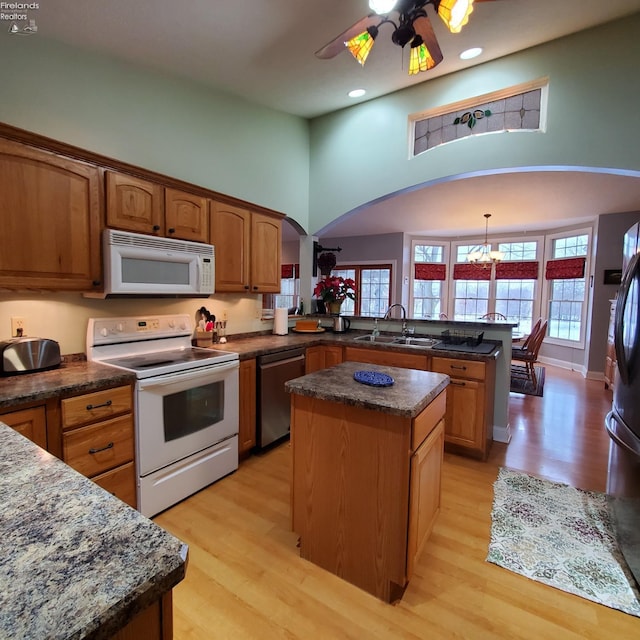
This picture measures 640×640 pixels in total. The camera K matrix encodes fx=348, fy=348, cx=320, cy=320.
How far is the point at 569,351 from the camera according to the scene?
257 inches

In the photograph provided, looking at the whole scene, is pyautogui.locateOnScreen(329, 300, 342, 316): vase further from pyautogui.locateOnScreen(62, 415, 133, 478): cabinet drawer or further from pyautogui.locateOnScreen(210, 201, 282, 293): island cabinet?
pyautogui.locateOnScreen(62, 415, 133, 478): cabinet drawer

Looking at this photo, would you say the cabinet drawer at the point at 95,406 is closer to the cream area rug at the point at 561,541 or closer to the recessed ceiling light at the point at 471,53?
the cream area rug at the point at 561,541

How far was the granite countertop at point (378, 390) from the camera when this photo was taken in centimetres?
145

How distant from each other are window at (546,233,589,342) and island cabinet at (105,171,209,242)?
21.8 feet

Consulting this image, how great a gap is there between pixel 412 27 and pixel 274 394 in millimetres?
2568

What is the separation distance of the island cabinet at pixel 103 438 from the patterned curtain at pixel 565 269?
287 inches

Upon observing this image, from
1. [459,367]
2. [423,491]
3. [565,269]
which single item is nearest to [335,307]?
[459,367]

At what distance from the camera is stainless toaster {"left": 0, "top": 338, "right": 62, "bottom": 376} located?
181 centimetres

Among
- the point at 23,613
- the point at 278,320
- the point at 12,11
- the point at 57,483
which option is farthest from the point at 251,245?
the point at 23,613

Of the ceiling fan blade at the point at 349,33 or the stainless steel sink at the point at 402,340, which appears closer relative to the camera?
the ceiling fan blade at the point at 349,33

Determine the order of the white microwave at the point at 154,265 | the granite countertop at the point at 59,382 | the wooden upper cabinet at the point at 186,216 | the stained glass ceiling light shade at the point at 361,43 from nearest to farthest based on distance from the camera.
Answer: the granite countertop at the point at 59,382, the stained glass ceiling light shade at the point at 361,43, the white microwave at the point at 154,265, the wooden upper cabinet at the point at 186,216

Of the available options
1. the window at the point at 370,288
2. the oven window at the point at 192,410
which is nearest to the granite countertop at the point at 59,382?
the oven window at the point at 192,410

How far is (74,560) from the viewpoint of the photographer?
1.83 ft

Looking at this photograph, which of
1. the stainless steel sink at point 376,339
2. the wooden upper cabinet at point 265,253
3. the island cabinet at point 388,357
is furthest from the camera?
the stainless steel sink at point 376,339
